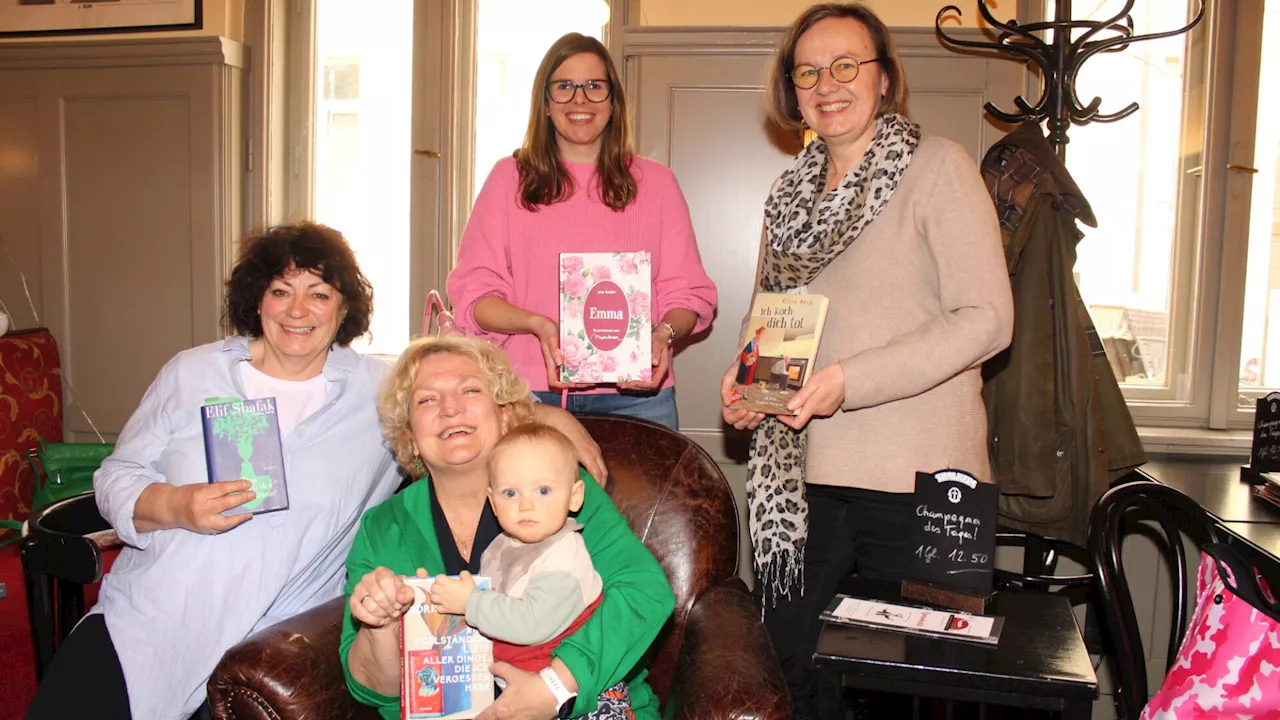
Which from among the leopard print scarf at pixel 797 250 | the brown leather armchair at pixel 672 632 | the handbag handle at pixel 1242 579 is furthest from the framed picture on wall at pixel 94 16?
the handbag handle at pixel 1242 579

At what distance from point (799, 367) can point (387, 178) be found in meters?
2.45

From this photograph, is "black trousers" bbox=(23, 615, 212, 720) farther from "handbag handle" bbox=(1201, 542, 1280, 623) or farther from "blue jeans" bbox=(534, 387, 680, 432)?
"handbag handle" bbox=(1201, 542, 1280, 623)

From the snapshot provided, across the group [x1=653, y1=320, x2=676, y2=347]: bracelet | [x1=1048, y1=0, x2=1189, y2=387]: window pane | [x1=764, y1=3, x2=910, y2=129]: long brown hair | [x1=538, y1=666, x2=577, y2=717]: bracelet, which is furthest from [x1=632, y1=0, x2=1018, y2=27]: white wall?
[x1=538, y1=666, x2=577, y2=717]: bracelet

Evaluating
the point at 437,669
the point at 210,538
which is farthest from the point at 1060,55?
the point at 210,538

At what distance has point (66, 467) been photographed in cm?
296

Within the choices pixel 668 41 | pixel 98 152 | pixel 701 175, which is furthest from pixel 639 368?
pixel 98 152

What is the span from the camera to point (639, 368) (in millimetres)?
2166

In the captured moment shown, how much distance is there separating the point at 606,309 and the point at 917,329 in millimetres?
678

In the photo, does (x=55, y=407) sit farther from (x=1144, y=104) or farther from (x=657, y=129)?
(x=1144, y=104)

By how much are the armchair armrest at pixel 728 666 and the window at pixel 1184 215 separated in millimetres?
2194

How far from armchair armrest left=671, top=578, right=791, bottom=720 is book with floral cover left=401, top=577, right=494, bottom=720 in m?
0.36

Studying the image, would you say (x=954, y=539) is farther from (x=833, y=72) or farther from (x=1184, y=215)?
(x=1184, y=215)

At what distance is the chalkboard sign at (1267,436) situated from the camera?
251cm

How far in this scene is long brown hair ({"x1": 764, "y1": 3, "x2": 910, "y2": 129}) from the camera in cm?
192
